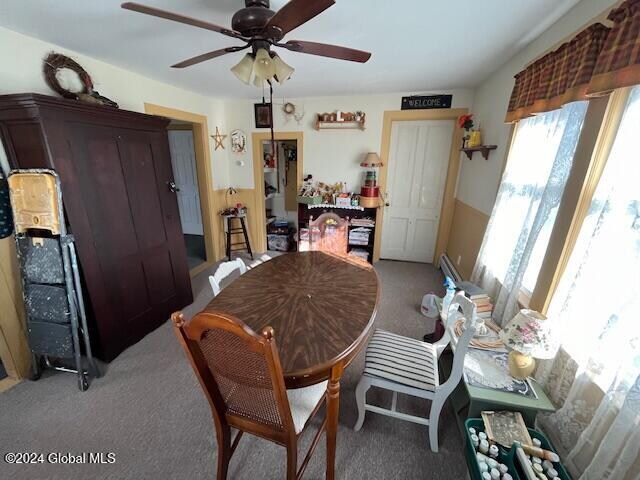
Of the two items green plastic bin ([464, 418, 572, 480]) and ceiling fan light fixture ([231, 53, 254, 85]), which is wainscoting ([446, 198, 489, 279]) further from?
ceiling fan light fixture ([231, 53, 254, 85])

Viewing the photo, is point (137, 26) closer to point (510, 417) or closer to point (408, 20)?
point (408, 20)

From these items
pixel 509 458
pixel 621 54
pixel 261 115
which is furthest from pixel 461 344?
pixel 261 115

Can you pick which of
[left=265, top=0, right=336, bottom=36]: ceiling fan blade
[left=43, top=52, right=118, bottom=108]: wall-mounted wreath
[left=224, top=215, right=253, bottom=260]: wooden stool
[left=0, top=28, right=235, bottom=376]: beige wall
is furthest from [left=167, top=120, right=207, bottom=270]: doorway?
[left=265, top=0, right=336, bottom=36]: ceiling fan blade

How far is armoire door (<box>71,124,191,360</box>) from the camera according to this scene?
1.79m

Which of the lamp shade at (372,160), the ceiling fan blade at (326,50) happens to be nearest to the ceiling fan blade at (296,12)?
the ceiling fan blade at (326,50)

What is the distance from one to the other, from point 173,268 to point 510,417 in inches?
111

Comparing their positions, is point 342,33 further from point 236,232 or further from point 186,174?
point 186,174

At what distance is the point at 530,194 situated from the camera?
1755mm

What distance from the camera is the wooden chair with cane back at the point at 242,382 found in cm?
80

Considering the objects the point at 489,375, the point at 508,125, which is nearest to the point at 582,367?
the point at 489,375

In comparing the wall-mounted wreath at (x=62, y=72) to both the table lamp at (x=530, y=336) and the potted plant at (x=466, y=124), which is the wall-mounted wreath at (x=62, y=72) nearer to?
the table lamp at (x=530, y=336)

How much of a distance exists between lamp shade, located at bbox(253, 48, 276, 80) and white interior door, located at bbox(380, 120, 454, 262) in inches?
103

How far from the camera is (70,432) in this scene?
4.80ft

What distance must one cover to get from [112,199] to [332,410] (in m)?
2.12
